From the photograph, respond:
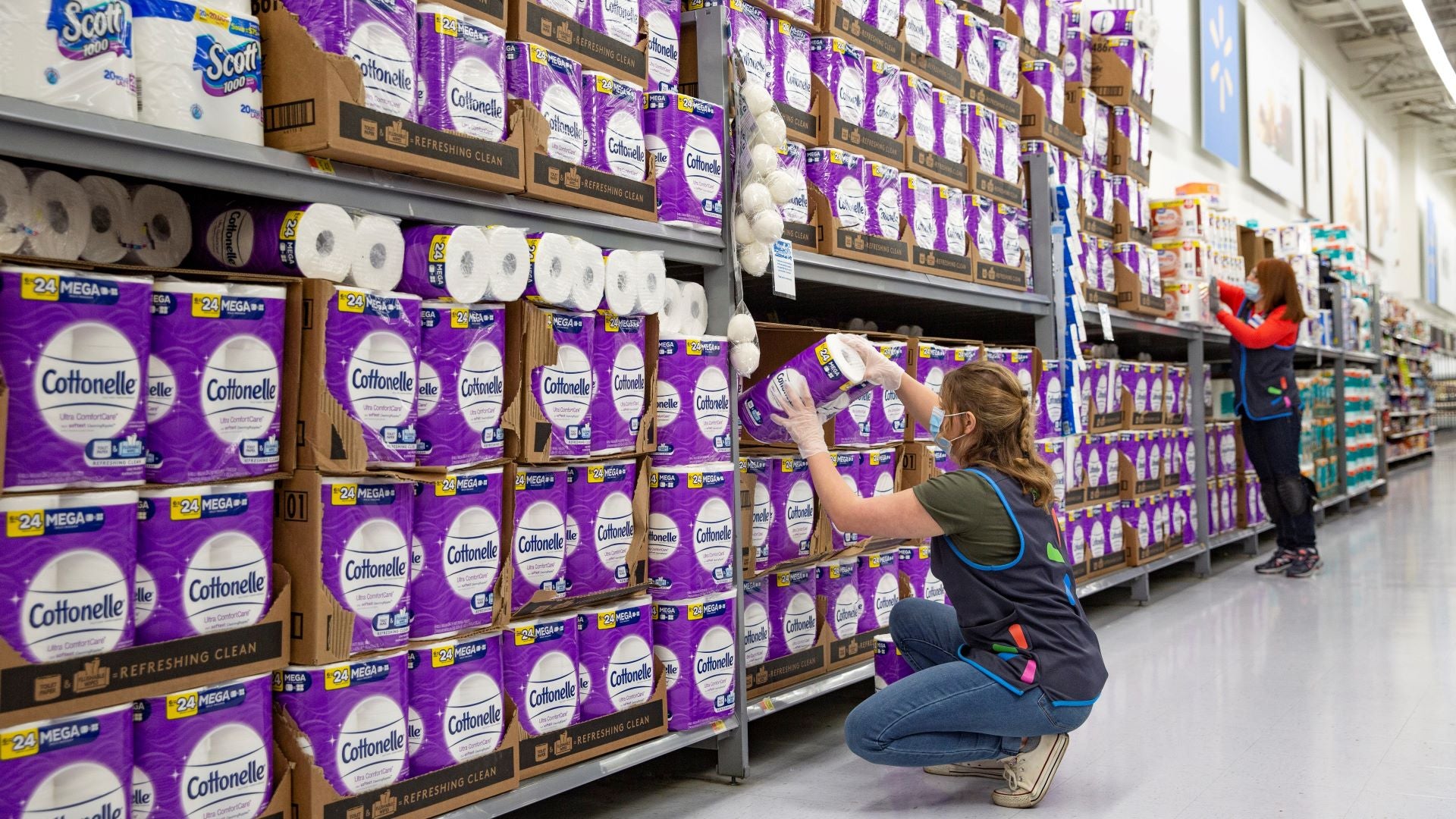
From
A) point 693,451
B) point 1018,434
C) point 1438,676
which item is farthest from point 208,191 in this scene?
point 1438,676

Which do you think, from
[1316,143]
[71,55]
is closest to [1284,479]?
[71,55]

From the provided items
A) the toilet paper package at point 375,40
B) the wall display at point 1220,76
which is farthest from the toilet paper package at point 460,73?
the wall display at point 1220,76

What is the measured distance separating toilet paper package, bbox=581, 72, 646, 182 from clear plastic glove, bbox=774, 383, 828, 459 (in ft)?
1.99

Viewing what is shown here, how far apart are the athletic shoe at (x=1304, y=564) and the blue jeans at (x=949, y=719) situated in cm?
406

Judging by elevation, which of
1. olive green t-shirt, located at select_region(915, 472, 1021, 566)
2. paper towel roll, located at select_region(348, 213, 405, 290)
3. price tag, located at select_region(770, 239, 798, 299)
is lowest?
olive green t-shirt, located at select_region(915, 472, 1021, 566)

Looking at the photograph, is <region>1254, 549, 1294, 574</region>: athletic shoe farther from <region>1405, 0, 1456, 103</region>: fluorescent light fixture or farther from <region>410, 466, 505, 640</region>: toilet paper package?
<region>1405, 0, 1456, 103</region>: fluorescent light fixture

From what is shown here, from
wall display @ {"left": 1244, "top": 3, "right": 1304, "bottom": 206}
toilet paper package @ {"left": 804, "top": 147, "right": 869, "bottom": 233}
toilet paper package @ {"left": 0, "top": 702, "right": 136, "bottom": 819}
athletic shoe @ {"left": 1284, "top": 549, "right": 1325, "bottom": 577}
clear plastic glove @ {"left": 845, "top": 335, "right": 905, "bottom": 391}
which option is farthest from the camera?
wall display @ {"left": 1244, "top": 3, "right": 1304, "bottom": 206}

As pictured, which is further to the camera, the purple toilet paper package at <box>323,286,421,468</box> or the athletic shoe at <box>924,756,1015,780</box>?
the athletic shoe at <box>924,756,1015,780</box>

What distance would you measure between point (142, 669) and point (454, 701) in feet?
1.91

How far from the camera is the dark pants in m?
6.12

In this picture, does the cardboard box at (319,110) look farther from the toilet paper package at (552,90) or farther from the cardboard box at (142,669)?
the cardboard box at (142,669)

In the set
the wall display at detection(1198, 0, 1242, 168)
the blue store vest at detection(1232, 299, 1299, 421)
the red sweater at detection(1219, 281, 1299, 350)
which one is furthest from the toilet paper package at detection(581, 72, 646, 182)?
the wall display at detection(1198, 0, 1242, 168)

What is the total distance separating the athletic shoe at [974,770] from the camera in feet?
9.25

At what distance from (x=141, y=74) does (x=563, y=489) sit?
1.04 m
